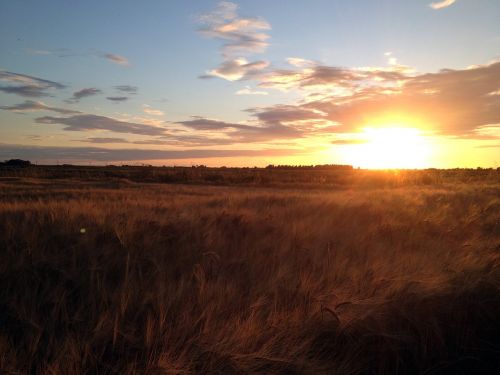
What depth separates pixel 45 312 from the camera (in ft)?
10.8

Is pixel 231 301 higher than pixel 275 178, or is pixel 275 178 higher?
pixel 275 178

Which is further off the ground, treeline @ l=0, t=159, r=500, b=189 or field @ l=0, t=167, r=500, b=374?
treeline @ l=0, t=159, r=500, b=189

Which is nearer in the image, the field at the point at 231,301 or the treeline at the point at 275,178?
the field at the point at 231,301

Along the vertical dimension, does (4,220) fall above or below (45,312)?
above

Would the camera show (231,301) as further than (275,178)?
No

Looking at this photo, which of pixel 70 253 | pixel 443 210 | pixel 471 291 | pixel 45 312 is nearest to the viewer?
pixel 45 312

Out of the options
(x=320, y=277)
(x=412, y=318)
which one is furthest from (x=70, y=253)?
(x=412, y=318)

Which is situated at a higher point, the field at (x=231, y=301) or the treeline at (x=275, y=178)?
the treeline at (x=275, y=178)

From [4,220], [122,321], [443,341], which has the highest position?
[4,220]

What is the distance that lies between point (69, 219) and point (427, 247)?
17.7 ft

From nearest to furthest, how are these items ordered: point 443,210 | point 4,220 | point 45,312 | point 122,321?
1. point 122,321
2. point 45,312
3. point 4,220
4. point 443,210

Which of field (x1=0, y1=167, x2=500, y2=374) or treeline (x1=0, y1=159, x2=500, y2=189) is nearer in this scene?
field (x1=0, y1=167, x2=500, y2=374)

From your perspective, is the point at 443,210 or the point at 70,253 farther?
the point at 443,210

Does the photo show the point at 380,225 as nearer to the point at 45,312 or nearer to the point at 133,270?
the point at 133,270
